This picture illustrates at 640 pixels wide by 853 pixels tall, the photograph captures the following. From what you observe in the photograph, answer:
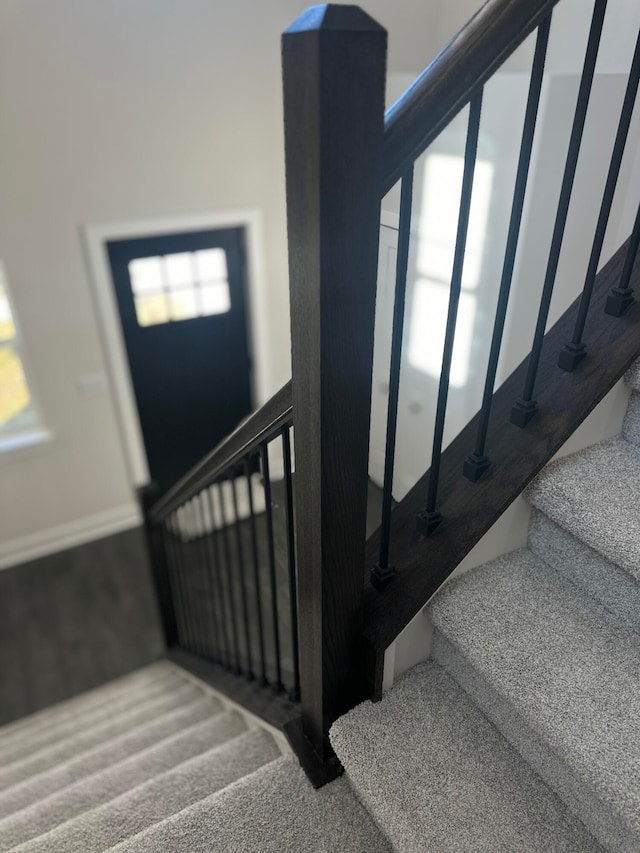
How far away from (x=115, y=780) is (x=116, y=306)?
2748mm

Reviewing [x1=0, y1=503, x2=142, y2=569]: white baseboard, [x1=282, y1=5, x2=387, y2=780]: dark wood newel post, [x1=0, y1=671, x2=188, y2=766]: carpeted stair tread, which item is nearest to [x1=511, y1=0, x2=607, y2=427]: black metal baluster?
[x1=282, y1=5, x2=387, y2=780]: dark wood newel post

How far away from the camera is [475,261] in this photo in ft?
4.02

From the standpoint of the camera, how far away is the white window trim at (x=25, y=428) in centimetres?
345

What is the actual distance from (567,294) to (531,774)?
1.45 metres

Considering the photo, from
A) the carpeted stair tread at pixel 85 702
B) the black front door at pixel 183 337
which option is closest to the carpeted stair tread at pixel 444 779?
the carpeted stair tread at pixel 85 702

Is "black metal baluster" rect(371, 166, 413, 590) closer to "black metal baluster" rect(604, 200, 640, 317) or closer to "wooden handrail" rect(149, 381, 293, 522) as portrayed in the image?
"wooden handrail" rect(149, 381, 293, 522)

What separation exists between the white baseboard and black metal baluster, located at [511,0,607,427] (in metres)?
3.59

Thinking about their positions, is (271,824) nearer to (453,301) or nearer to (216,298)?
(453,301)

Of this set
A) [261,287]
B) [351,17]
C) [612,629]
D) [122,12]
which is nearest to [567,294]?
[612,629]

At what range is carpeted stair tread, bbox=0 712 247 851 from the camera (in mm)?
1475

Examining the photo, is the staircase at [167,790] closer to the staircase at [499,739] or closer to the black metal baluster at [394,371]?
the staircase at [499,739]

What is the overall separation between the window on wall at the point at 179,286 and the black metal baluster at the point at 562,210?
3.08 metres

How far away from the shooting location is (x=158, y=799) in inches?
52.3

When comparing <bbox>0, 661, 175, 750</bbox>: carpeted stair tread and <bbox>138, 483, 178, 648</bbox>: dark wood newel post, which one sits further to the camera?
<bbox>0, 661, 175, 750</bbox>: carpeted stair tread
